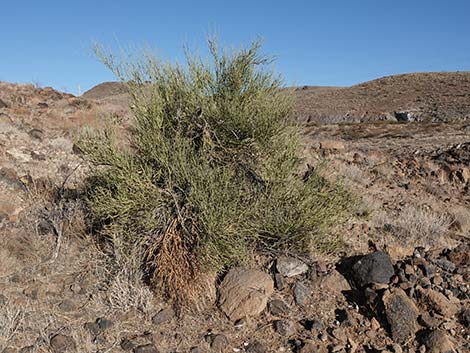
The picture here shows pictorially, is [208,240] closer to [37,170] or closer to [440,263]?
[440,263]

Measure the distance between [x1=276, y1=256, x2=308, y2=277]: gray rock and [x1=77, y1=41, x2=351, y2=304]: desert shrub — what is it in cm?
16

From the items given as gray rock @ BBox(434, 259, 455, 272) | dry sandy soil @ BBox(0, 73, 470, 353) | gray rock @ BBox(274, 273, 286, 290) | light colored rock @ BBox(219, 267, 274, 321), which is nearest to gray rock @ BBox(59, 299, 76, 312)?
dry sandy soil @ BBox(0, 73, 470, 353)

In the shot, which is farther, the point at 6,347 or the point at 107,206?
the point at 107,206

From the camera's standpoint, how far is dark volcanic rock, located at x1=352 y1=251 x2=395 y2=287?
4531mm

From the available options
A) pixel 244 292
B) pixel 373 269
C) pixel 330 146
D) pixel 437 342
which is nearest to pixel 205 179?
pixel 244 292

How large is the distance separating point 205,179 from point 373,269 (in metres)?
2.02

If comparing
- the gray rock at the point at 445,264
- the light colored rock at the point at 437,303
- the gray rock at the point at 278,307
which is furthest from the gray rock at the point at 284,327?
the gray rock at the point at 445,264

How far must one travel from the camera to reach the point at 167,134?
564cm

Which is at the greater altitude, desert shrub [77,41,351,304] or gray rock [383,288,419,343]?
A: desert shrub [77,41,351,304]

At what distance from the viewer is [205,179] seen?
5.04 meters

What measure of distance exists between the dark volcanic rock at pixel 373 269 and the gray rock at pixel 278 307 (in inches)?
32.0

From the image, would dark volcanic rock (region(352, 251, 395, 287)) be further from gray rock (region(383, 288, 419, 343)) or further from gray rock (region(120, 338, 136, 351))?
gray rock (region(120, 338, 136, 351))

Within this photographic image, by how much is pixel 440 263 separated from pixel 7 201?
6123mm

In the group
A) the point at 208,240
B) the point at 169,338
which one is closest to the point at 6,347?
the point at 169,338
